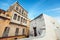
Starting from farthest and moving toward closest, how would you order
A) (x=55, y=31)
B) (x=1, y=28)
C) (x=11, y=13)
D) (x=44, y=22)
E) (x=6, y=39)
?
(x=11, y=13), (x=6, y=39), (x=1, y=28), (x=55, y=31), (x=44, y=22)

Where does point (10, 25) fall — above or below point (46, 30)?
above

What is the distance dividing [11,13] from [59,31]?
1082 cm

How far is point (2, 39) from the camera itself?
9.37 meters

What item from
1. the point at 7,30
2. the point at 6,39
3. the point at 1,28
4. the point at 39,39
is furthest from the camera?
the point at 7,30

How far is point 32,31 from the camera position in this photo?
10.3 metres

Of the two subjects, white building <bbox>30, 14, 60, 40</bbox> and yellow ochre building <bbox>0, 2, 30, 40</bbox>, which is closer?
white building <bbox>30, 14, 60, 40</bbox>

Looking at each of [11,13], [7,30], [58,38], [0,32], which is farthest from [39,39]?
[11,13]

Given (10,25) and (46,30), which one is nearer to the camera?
(46,30)

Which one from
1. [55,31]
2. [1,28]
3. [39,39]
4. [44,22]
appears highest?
[44,22]

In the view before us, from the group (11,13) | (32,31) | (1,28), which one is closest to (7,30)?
(1,28)

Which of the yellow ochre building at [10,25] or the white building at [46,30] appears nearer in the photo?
the white building at [46,30]

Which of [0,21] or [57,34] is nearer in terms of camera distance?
[57,34]

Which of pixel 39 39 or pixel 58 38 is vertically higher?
pixel 39 39

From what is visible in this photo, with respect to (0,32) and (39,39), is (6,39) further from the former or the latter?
(39,39)
